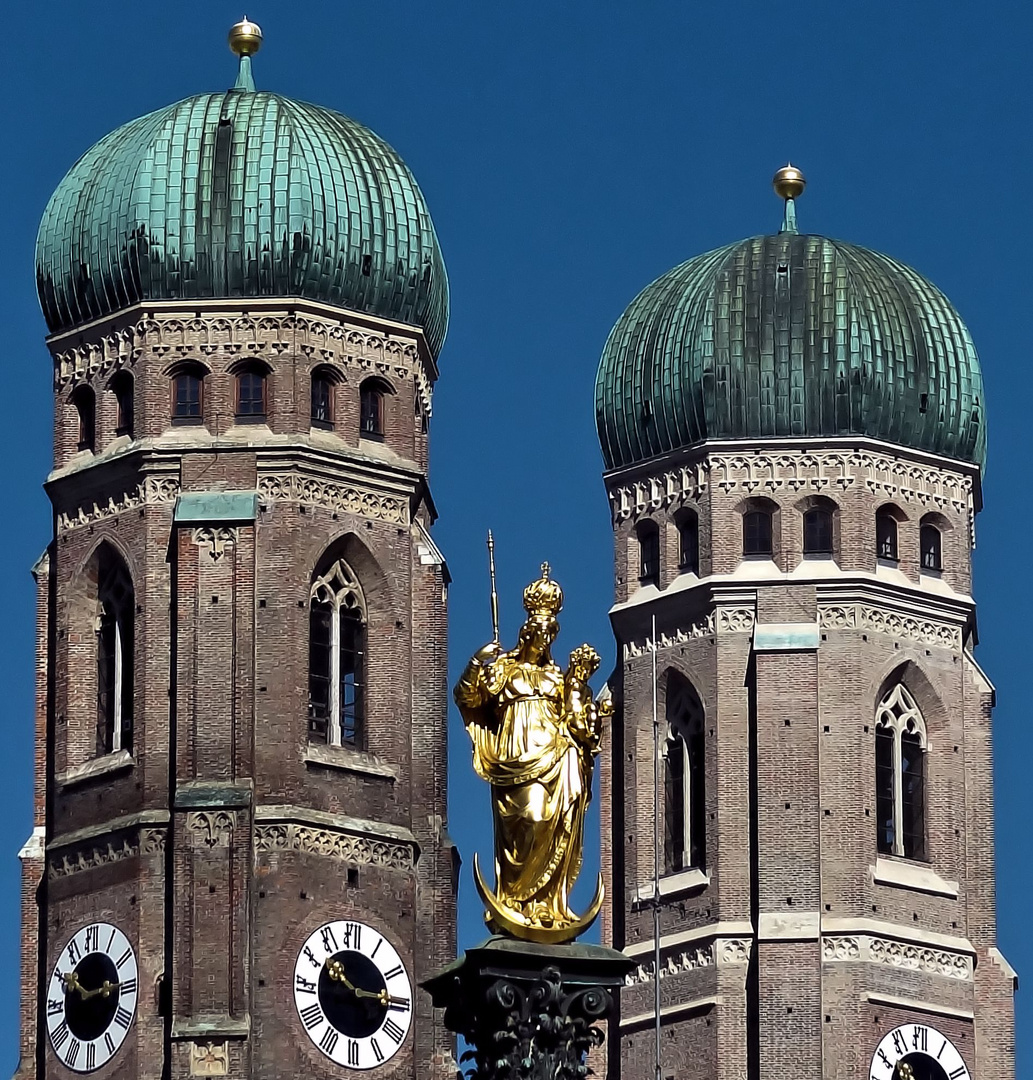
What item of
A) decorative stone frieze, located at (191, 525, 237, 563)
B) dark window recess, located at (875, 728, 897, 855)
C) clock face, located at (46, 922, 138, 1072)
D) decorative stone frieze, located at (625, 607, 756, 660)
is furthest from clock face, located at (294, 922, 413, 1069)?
dark window recess, located at (875, 728, 897, 855)

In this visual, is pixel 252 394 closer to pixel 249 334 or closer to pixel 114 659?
pixel 249 334

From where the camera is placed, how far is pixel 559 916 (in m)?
42.0

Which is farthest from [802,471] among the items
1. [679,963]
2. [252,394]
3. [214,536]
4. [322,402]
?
[214,536]

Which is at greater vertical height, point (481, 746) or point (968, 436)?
point (968, 436)

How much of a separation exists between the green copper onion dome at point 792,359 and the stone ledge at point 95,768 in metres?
12.2

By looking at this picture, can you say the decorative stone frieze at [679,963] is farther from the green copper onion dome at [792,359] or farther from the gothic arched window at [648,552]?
the green copper onion dome at [792,359]

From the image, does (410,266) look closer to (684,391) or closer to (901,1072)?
(684,391)

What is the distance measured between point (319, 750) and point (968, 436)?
14222mm

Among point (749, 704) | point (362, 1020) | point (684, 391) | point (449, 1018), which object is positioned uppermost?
point (684, 391)

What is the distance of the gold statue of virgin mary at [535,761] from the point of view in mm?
42031

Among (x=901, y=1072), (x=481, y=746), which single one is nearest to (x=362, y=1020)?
(x=901, y=1072)

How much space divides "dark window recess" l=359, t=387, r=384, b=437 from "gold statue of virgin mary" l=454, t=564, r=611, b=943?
118ft

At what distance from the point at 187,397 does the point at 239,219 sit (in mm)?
2736

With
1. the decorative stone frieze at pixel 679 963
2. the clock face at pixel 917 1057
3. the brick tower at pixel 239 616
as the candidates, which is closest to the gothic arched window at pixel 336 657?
the brick tower at pixel 239 616
